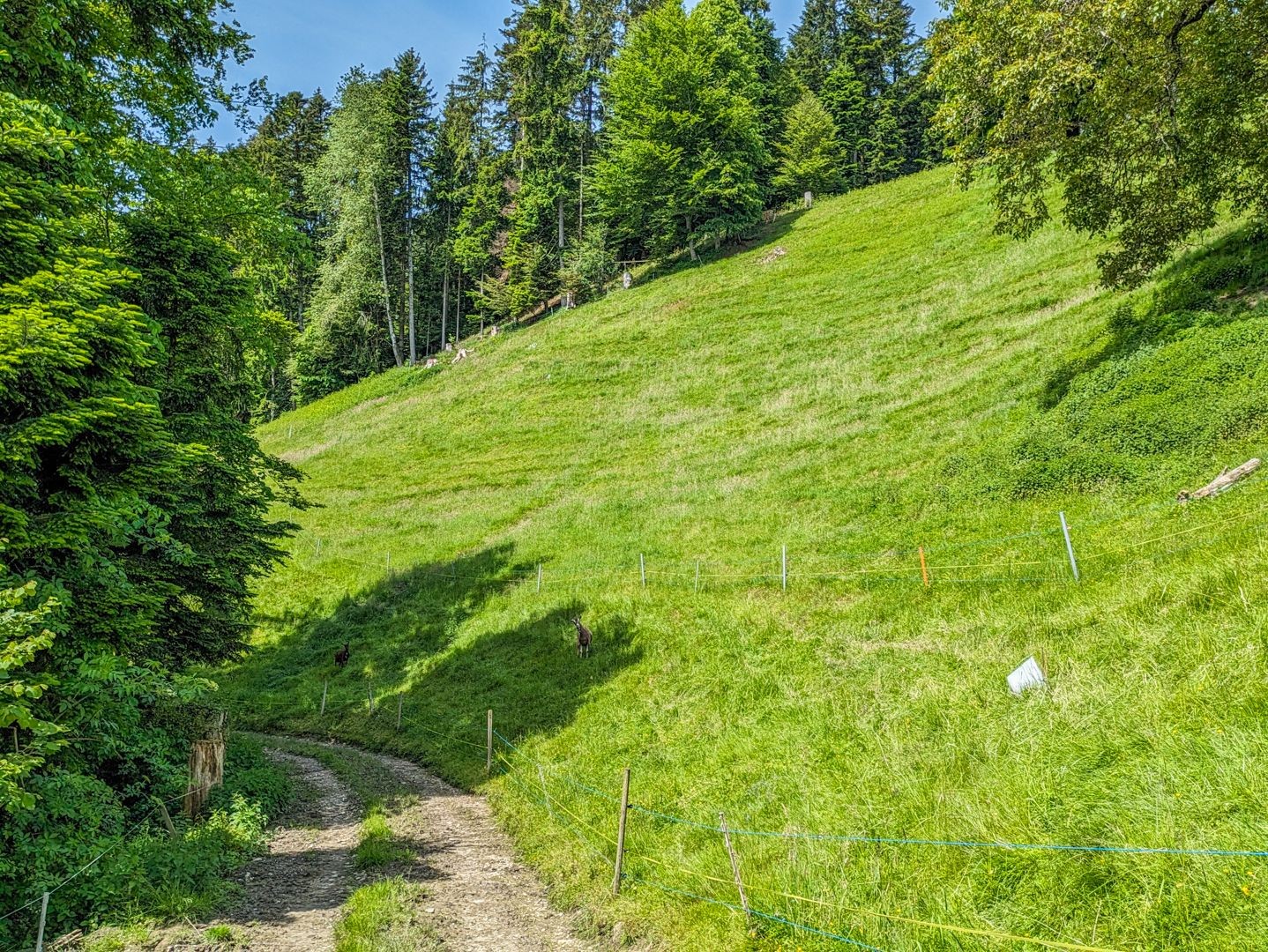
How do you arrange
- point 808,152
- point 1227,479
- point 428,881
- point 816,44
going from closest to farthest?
point 428,881 → point 1227,479 → point 808,152 → point 816,44

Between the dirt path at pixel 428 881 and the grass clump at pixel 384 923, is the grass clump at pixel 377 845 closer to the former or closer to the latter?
the dirt path at pixel 428 881

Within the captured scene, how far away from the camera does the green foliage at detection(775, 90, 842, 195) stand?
2430 inches

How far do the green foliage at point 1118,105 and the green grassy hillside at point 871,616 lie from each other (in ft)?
9.29

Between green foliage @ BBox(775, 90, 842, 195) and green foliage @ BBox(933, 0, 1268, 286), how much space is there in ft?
161

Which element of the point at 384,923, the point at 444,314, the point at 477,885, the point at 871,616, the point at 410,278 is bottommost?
the point at 477,885

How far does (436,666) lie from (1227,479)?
1826 centimetres

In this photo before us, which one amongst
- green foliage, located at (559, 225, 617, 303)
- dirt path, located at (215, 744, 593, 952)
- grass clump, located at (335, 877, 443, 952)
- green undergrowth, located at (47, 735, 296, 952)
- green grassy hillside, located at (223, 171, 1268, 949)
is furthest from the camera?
green foliage, located at (559, 225, 617, 303)

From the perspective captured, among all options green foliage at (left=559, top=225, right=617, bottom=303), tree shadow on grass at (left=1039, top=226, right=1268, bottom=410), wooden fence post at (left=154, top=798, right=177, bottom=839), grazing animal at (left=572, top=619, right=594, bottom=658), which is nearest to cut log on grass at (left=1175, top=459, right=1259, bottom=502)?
tree shadow on grass at (left=1039, top=226, right=1268, bottom=410)

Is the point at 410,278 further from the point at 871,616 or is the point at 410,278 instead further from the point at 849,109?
the point at 871,616

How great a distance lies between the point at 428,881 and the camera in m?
9.10

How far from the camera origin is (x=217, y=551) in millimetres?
12602

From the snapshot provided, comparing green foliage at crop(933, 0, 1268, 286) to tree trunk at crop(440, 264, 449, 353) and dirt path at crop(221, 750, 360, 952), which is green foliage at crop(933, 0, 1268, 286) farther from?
tree trunk at crop(440, 264, 449, 353)

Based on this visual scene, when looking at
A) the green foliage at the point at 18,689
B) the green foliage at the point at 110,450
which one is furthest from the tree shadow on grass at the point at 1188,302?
the green foliage at the point at 18,689

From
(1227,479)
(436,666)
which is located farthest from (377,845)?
(1227,479)
